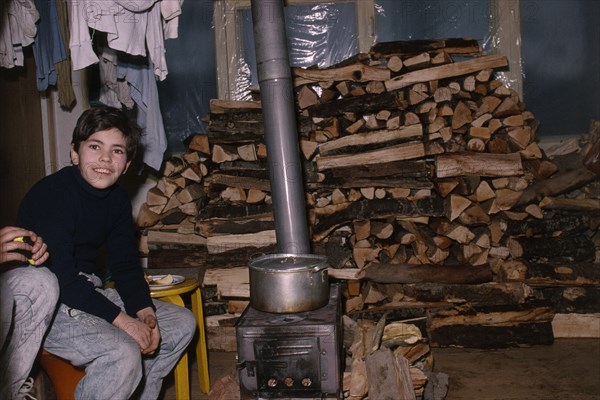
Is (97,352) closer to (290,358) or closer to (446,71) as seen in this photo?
(290,358)

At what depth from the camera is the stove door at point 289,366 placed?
2395 millimetres

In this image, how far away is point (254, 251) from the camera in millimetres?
3816

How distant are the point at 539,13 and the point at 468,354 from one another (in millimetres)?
2569

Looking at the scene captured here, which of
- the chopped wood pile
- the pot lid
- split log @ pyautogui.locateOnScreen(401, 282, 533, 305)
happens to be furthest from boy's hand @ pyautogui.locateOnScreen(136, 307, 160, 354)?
split log @ pyautogui.locateOnScreen(401, 282, 533, 305)

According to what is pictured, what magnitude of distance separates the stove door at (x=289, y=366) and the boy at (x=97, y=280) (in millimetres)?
443

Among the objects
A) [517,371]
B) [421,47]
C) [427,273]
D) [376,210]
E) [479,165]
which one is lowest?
[517,371]

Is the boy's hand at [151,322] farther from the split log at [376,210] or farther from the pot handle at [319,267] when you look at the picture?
the split log at [376,210]

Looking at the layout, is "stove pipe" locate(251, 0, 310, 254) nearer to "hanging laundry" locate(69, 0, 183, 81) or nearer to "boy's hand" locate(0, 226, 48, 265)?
"hanging laundry" locate(69, 0, 183, 81)

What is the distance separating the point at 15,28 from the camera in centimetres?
326

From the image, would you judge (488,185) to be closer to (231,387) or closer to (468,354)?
(468,354)

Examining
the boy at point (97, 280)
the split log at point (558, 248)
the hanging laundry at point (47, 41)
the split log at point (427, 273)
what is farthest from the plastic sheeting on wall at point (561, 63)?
the hanging laundry at point (47, 41)

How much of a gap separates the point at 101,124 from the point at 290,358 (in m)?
1.29

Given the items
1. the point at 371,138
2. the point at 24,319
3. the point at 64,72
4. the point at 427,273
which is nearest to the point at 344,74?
the point at 371,138

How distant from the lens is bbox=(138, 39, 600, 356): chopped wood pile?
370cm
